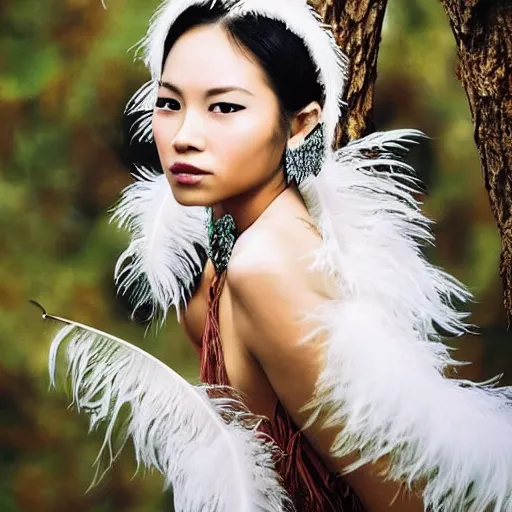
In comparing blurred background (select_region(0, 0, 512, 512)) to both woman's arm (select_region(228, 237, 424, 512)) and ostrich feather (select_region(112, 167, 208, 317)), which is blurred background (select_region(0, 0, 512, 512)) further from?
woman's arm (select_region(228, 237, 424, 512))

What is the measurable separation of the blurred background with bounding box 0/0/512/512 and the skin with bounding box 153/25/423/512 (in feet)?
0.43

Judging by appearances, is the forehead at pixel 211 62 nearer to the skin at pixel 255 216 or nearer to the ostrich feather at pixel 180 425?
the skin at pixel 255 216

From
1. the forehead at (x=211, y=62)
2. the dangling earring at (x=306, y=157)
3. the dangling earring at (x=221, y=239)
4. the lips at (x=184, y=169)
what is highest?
the forehead at (x=211, y=62)

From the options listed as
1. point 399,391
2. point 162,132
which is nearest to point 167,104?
point 162,132

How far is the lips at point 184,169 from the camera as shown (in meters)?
1.11

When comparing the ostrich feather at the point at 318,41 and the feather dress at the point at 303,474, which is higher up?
the ostrich feather at the point at 318,41

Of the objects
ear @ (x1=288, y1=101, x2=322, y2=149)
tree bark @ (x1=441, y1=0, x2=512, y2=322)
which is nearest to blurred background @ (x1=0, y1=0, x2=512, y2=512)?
ear @ (x1=288, y1=101, x2=322, y2=149)

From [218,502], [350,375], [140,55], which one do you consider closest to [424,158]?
[350,375]

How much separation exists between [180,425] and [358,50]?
0.56 metres

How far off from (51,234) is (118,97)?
227mm

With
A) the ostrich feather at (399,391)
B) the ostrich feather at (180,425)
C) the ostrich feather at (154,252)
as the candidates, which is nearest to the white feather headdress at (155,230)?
the ostrich feather at (154,252)

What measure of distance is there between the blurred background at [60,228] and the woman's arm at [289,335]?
0.18 metres

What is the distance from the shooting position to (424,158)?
1.15 metres

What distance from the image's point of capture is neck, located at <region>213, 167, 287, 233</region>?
111cm
